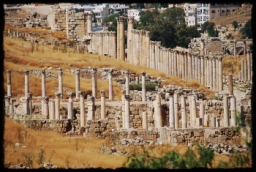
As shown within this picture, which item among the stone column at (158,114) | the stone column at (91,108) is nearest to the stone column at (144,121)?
the stone column at (158,114)

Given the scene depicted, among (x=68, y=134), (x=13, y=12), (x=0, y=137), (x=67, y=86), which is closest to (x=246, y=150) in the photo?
(x=68, y=134)

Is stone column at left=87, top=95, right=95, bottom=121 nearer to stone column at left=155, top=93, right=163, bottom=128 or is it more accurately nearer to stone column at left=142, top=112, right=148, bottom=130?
stone column at left=142, top=112, right=148, bottom=130

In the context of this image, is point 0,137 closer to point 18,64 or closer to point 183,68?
point 18,64

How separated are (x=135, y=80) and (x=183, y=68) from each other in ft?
18.4

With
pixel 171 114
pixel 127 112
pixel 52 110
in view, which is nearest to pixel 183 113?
pixel 171 114

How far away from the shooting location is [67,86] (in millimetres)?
54656

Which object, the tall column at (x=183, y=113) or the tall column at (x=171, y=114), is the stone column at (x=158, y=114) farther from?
the tall column at (x=171, y=114)

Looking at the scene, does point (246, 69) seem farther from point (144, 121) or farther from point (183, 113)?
point (183, 113)

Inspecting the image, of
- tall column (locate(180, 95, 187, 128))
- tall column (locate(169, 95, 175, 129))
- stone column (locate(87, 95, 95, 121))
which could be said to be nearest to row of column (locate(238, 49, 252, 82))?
stone column (locate(87, 95, 95, 121))

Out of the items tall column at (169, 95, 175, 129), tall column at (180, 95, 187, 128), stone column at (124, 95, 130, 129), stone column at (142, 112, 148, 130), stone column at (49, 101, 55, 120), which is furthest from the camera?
stone column at (49, 101, 55, 120)

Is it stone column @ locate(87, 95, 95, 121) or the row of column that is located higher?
stone column @ locate(87, 95, 95, 121)

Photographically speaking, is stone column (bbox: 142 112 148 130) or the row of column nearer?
stone column (bbox: 142 112 148 130)

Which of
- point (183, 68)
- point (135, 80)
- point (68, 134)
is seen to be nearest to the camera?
point (68, 134)

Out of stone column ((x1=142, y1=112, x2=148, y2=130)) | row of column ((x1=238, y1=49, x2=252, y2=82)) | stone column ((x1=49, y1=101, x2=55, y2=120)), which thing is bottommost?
row of column ((x1=238, y1=49, x2=252, y2=82))
